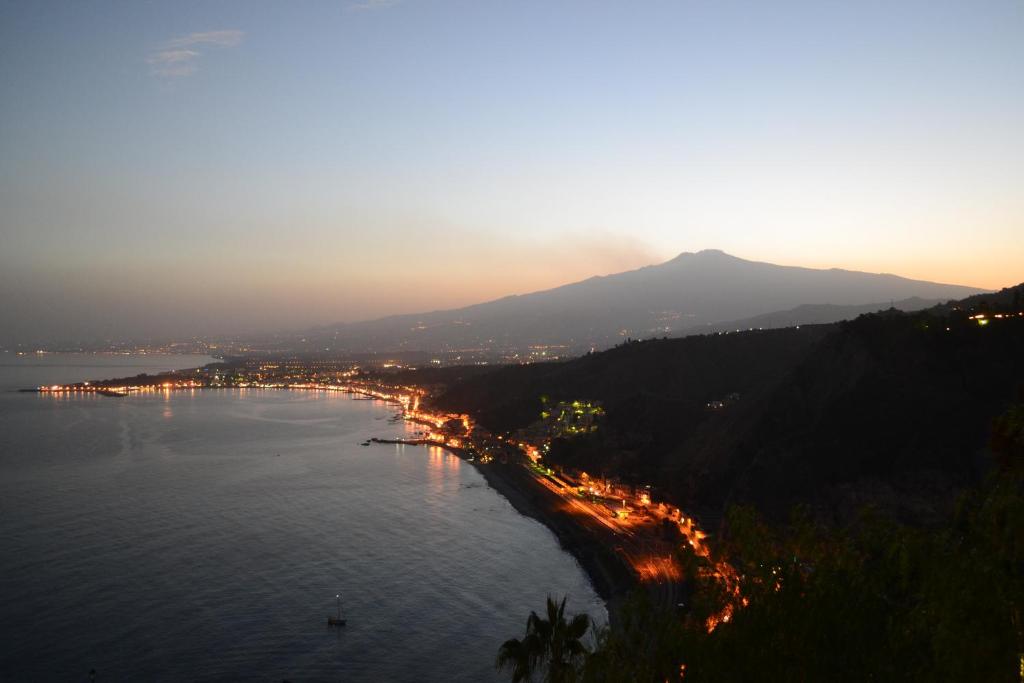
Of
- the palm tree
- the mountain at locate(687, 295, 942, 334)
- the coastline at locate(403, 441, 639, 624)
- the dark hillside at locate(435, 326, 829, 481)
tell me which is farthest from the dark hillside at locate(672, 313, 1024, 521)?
the mountain at locate(687, 295, 942, 334)

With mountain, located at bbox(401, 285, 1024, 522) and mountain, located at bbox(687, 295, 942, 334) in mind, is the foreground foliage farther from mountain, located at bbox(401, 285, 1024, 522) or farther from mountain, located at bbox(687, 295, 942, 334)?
mountain, located at bbox(687, 295, 942, 334)

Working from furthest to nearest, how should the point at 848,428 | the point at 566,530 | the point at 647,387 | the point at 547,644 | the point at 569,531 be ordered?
the point at 647,387, the point at 566,530, the point at 569,531, the point at 848,428, the point at 547,644

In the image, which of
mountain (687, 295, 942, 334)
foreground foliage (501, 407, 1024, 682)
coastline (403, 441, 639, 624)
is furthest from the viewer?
mountain (687, 295, 942, 334)

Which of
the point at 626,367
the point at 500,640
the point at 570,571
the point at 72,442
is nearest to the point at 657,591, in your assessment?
the point at 570,571

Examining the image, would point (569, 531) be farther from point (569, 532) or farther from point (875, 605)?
point (875, 605)

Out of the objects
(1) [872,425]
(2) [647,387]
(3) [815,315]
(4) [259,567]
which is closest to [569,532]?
(4) [259,567]

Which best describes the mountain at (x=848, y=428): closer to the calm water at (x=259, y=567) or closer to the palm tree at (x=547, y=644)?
the calm water at (x=259, y=567)

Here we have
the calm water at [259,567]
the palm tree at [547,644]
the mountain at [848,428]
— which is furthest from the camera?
the mountain at [848,428]

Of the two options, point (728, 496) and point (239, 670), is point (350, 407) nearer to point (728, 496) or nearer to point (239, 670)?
point (728, 496)

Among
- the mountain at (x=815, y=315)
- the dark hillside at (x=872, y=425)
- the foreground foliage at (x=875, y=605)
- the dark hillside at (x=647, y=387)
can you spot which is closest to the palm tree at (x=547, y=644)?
the foreground foliage at (x=875, y=605)
